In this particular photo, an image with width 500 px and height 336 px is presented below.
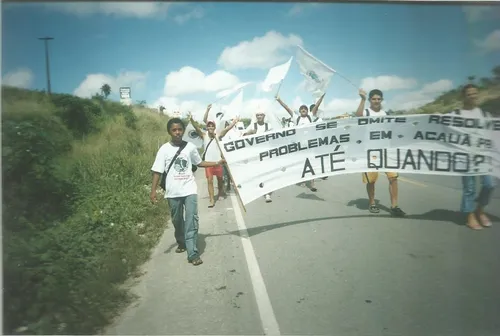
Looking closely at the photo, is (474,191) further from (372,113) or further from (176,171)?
(176,171)

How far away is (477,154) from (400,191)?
10.8 feet

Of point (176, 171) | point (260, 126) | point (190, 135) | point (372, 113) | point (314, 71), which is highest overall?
point (314, 71)

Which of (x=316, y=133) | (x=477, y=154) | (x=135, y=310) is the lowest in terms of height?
(x=135, y=310)

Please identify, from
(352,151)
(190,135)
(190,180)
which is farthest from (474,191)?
(190,135)

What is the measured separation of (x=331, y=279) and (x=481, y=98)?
3.10 meters

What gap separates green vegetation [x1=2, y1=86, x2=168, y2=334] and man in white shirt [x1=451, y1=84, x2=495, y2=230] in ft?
15.0

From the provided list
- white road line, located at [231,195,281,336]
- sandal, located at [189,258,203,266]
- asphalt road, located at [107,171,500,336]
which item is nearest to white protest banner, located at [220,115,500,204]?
white road line, located at [231,195,281,336]

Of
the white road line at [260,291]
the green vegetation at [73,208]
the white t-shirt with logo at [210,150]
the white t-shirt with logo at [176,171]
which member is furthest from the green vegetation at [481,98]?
the green vegetation at [73,208]

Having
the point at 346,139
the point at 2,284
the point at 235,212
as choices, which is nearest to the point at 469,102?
the point at 346,139

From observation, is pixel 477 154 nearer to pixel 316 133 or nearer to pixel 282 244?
pixel 316 133

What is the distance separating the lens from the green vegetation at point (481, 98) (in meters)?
4.60

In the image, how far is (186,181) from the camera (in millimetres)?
4973

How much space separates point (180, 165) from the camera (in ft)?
16.2

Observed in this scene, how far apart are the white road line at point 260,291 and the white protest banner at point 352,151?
2.33 feet
